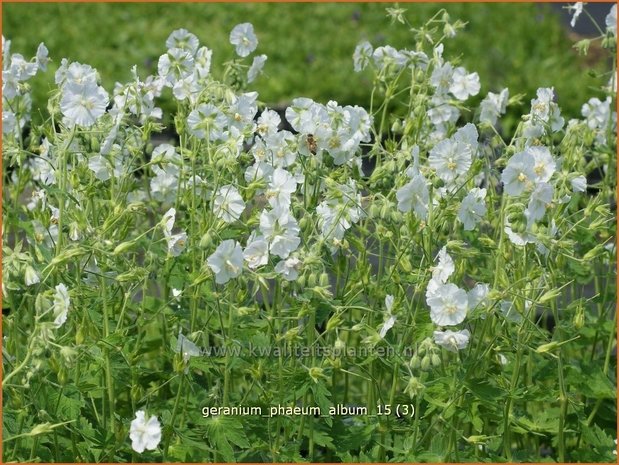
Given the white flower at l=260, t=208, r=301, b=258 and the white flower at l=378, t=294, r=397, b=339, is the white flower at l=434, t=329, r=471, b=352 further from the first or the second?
the white flower at l=260, t=208, r=301, b=258

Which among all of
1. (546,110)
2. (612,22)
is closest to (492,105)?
(546,110)

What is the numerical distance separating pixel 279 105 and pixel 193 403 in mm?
4715

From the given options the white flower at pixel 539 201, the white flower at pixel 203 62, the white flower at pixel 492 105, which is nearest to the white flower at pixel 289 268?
the white flower at pixel 539 201

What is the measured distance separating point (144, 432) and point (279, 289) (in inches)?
18.6

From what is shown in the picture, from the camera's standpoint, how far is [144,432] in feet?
7.95

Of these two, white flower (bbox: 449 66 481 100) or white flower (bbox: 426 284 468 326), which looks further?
white flower (bbox: 449 66 481 100)

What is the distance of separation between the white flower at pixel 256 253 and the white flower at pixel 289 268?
1.4 inches

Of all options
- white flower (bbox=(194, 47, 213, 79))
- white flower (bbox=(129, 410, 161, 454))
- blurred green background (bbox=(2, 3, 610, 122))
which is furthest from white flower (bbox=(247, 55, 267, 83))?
blurred green background (bbox=(2, 3, 610, 122))

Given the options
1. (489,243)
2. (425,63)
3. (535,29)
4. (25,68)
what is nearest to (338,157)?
(489,243)

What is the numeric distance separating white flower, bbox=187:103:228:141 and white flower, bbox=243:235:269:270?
16.5 inches

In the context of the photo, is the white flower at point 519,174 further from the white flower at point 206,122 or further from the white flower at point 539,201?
the white flower at point 206,122

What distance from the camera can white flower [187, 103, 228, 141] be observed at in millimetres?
2715

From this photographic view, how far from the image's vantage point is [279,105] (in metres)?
7.32

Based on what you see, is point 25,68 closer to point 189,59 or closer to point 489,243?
point 189,59
